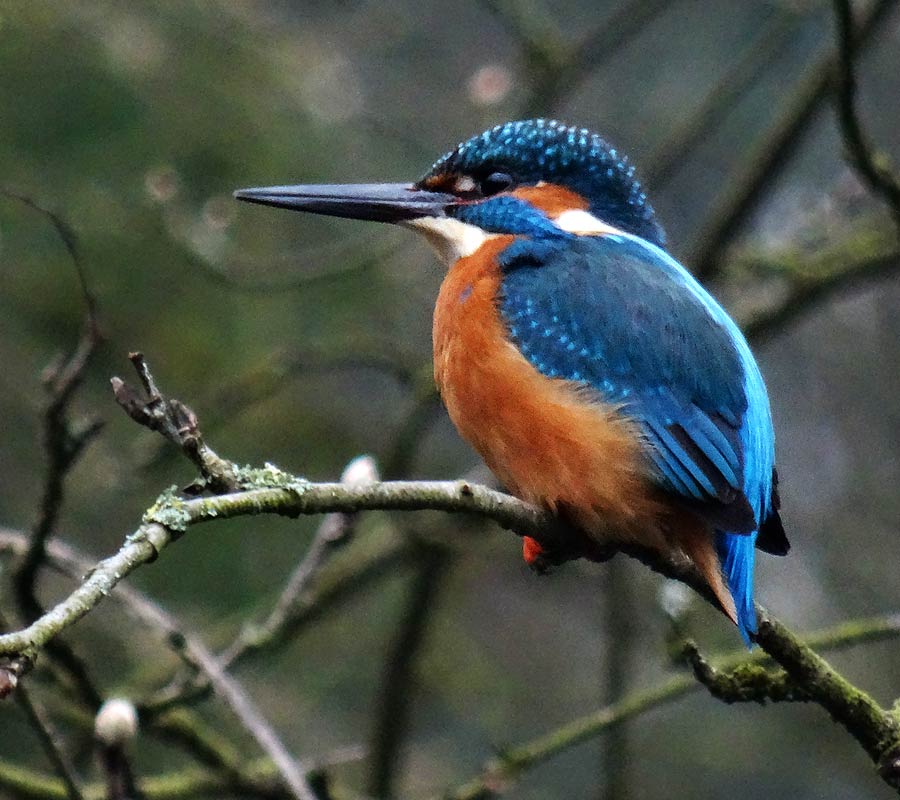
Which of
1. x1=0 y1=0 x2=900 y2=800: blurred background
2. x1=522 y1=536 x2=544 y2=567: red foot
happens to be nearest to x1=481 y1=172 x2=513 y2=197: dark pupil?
x1=0 y1=0 x2=900 y2=800: blurred background

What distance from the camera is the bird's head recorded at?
3125 mm

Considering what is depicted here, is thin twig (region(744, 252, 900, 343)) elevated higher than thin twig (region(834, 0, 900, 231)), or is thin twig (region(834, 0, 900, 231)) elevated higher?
thin twig (region(834, 0, 900, 231))

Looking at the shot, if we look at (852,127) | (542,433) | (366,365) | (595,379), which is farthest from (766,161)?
(542,433)

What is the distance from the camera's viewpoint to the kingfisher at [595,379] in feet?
8.30

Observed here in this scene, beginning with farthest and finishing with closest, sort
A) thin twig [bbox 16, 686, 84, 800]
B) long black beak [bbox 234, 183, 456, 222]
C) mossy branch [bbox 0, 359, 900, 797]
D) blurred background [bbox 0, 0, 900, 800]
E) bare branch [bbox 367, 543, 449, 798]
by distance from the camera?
1. blurred background [bbox 0, 0, 900, 800]
2. bare branch [bbox 367, 543, 449, 798]
3. long black beak [bbox 234, 183, 456, 222]
4. thin twig [bbox 16, 686, 84, 800]
5. mossy branch [bbox 0, 359, 900, 797]

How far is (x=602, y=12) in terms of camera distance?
21.5 feet

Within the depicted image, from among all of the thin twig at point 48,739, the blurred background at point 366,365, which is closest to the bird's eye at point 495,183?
→ the blurred background at point 366,365

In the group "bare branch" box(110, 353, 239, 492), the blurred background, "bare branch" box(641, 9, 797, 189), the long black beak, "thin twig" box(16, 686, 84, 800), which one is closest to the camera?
"bare branch" box(110, 353, 239, 492)

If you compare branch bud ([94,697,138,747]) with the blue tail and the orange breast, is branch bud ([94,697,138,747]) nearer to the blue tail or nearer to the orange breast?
the orange breast

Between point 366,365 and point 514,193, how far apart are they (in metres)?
0.94

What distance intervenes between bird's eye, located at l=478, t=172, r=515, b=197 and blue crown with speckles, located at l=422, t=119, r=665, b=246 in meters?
0.01

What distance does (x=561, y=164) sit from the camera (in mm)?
3234

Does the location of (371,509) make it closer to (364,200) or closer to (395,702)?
(364,200)

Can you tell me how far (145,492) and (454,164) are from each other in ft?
5.14
